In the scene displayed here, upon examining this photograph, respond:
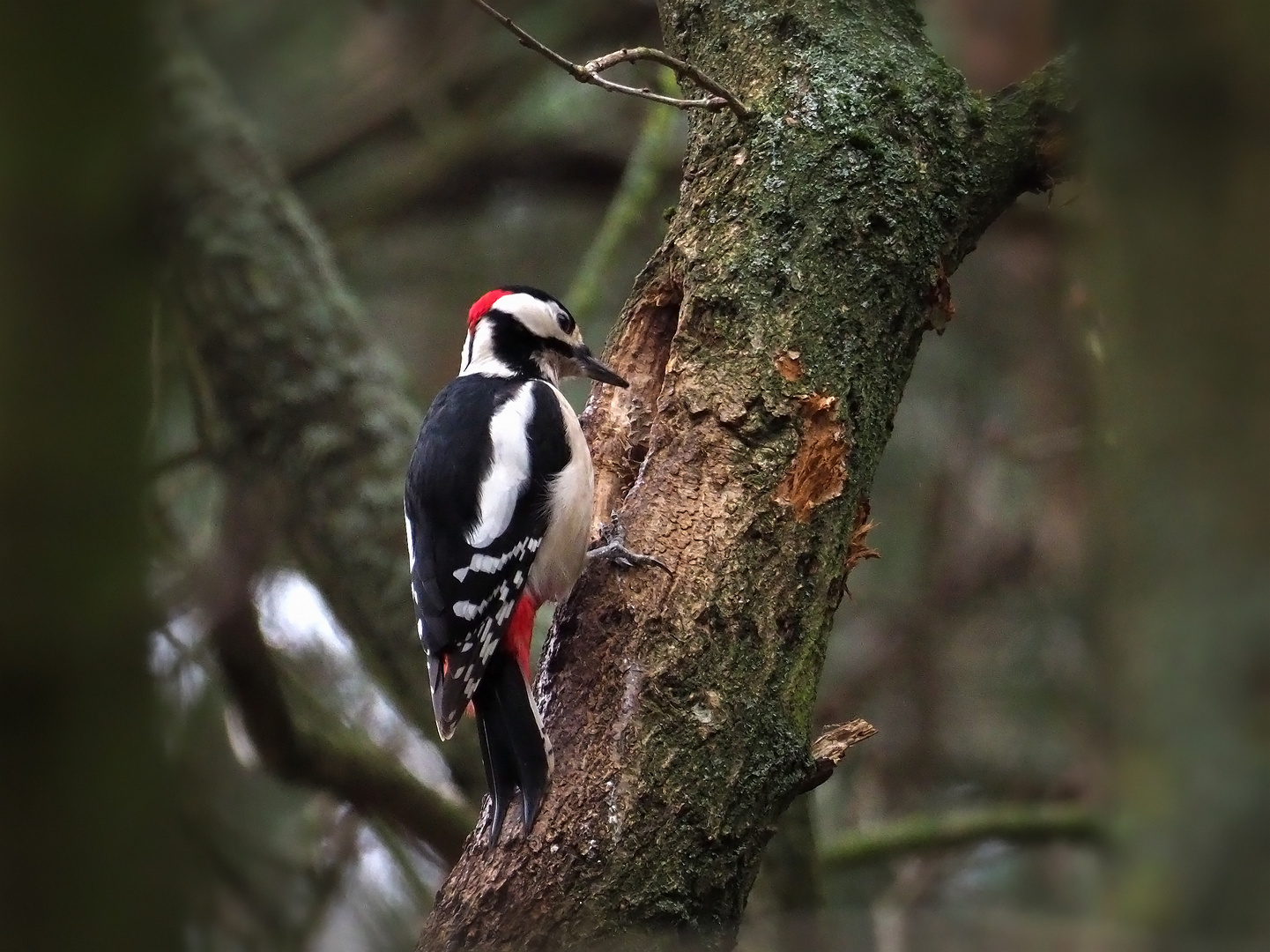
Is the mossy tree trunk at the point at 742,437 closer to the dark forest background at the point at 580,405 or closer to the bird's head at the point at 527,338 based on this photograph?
the dark forest background at the point at 580,405

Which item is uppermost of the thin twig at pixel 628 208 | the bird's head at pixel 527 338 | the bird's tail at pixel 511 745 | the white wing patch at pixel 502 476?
the thin twig at pixel 628 208

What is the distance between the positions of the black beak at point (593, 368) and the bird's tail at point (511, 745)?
0.78 meters

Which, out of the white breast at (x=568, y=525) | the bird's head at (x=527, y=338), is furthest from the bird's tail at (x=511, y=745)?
the bird's head at (x=527, y=338)

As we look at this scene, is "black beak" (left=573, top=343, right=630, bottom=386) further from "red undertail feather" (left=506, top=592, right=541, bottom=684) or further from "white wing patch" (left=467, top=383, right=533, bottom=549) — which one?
"red undertail feather" (left=506, top=592, right=541, bottom=684)

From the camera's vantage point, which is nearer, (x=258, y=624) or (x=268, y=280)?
(x=258, y=624)

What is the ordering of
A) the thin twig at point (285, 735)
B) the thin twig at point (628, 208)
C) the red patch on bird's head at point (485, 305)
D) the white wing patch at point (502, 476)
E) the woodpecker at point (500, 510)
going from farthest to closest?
the thin twig at point (628, 208) < the red patch on bird's head at point (485, 305) < the white wing patch at point (502, 476) < the woodpecker at point (500, 510) < the thin twig at point (285, 735)

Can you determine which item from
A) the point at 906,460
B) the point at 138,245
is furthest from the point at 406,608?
the point at 138,245

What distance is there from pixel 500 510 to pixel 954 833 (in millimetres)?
1642

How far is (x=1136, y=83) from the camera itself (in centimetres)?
112

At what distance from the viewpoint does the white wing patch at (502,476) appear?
333cm

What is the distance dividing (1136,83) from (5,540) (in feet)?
3.16

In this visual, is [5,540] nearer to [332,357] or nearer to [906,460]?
[332,357]

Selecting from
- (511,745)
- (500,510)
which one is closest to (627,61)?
(500,510)

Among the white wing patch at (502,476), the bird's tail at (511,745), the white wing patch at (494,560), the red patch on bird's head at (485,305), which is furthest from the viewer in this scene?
the red patch on bird's head at (485,305)
